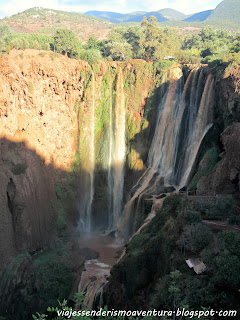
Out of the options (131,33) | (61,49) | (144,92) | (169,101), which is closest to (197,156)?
(169,101)

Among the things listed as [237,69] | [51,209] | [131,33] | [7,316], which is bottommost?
[7,316]

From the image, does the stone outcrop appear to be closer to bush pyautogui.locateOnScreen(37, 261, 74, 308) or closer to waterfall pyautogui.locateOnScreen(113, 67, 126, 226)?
bush pyautogui.locateOnScreen(37, 261, 74, 308)

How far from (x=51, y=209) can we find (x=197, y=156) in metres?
11.4

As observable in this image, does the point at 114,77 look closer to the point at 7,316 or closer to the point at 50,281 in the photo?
the point at 50,281

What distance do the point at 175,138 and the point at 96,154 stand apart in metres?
7.35

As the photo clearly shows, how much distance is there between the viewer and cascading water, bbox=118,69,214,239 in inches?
955

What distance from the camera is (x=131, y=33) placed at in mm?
57781

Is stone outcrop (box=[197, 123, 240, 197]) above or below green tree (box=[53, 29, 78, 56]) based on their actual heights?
below

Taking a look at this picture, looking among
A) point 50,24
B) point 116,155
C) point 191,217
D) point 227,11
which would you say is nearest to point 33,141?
point 116,155

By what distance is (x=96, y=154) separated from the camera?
30344 mm

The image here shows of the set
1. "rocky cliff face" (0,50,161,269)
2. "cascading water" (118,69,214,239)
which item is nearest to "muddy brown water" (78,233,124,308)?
"cascading water" (118,69,214,239)

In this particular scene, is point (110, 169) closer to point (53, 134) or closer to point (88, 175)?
point (88, 175)

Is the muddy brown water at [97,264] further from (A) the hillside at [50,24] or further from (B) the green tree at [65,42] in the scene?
(A) the hillside at [50,24]

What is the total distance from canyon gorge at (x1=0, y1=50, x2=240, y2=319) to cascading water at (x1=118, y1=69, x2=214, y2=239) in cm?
9
